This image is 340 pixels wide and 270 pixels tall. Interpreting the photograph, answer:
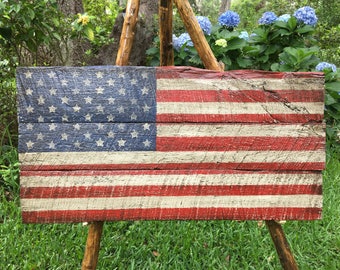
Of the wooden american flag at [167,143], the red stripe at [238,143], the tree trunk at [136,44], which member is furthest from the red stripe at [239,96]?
the tree trunk at [136,44]

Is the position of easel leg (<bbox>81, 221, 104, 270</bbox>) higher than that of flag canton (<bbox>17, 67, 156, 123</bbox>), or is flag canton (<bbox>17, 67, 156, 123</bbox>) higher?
flag canton (<bbox>17, 67, 156, 123</bbox>)

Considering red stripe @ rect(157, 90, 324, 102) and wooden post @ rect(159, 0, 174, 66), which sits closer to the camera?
red stripe @ rect(157, 90, 324, 102)

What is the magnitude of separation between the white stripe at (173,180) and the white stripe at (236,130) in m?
0.16

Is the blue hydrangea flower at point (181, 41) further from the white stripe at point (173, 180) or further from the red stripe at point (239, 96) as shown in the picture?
the white stripe at point (173, 180)

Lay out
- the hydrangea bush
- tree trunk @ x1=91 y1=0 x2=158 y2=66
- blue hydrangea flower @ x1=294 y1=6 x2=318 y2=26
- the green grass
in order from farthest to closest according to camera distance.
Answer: tree trunk @ x1=91 y1=0 x2=158 y2=66, blue hydrangea flower @ x1=294 y1=6 x2=318 y2=26, the hydrangea bush, the green grass

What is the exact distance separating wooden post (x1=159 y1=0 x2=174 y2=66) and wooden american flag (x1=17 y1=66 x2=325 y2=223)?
350mm

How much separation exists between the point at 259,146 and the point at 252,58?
6.84 ft

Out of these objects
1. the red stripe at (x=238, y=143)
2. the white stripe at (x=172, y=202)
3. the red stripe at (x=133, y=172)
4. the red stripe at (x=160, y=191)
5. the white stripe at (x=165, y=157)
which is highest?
the red stripe at (x=238, y=143)

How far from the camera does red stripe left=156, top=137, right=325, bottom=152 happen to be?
157cm

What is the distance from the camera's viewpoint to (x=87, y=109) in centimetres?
154

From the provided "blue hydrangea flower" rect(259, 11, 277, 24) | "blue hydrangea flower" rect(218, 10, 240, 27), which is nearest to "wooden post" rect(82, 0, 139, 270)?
"blue hydrangea flower" rect(218, 10, 240, 27)

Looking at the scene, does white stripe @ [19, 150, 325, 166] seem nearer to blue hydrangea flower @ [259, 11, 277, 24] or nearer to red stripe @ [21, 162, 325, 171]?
red stripe @ [21, 162, 325, 171]

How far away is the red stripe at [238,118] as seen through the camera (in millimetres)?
1568

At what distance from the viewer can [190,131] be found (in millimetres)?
1574
